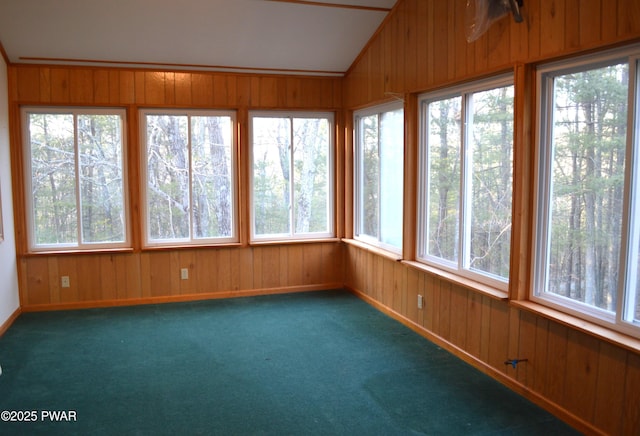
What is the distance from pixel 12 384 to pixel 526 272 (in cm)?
324

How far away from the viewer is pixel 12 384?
334cm

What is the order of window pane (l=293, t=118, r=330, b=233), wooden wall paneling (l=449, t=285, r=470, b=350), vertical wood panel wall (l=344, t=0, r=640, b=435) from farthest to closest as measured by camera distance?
window pane (l=293, t=118, r=330, b=233) < wooden wall paneling (l=449, t=285, r=470, b=350) < vertical wood panel wall (l=344, t=0, r=640, b=435)

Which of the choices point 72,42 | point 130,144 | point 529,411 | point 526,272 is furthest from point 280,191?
point 529,411

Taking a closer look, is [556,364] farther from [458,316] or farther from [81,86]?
[81,86]

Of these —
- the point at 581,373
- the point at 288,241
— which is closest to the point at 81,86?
the point at 288,241

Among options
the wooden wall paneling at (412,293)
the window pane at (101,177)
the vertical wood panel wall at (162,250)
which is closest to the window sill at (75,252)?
the vertical wood panel wall at (162,250)

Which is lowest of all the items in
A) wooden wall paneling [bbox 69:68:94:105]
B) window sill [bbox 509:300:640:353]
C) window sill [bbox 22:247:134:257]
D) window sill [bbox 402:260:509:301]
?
window sill [bbox 509:300:640:353]

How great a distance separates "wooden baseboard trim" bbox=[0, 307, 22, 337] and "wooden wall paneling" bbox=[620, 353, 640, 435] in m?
4.40

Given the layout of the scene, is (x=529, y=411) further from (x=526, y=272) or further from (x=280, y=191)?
(x=280, y=191)

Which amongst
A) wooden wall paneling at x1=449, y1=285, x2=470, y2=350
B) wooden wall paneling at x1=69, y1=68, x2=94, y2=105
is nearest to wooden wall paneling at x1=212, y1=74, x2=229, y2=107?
wooden wall paneling at x1=69, y1=68, x2=94, y2=105

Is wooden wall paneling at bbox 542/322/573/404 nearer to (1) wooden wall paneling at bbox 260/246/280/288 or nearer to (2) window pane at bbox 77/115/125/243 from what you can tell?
(1) wooden wall paneling at bbox 260/246/280/288

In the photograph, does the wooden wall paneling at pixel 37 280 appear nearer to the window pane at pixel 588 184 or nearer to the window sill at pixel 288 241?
the window sill at pixel 288 241

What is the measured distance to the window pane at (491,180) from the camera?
11.0 feet

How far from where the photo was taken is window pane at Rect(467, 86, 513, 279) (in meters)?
3.35
